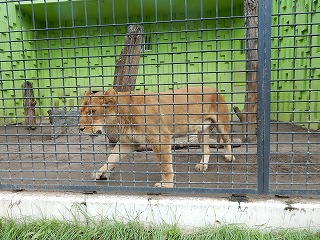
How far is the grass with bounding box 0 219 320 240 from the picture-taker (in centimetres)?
252

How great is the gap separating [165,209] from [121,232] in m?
0.48

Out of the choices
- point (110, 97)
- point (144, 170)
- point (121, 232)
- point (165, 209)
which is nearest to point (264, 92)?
point (165, 209)

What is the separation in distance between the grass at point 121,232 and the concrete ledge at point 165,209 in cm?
10

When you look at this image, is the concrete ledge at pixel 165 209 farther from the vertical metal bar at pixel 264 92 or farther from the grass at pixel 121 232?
the vertical metal bar at pixel 264 92

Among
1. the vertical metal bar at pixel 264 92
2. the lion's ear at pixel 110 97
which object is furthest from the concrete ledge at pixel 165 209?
the lion's ear at pixel 110 97

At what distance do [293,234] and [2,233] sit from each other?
2.75 metres

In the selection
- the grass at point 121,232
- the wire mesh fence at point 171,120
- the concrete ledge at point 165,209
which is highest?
the wire mesh fence at point 171,120

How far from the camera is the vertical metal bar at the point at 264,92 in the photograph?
2.54 m

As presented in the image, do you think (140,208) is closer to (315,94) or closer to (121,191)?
(121,191)

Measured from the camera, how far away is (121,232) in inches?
103

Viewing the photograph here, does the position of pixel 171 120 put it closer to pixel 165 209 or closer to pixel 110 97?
pixel 110 97

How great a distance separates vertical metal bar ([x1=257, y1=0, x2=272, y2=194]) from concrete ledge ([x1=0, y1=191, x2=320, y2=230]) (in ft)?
0.83

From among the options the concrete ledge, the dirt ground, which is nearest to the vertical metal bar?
the dirt ground

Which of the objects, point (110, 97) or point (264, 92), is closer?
point (264, 92)
